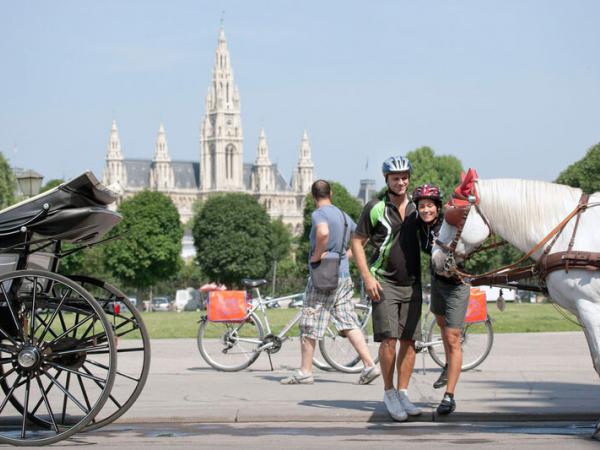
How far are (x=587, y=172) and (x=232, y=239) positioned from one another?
168ft

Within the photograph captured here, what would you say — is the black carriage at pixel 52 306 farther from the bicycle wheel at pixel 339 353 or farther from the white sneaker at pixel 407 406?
the bicycle wheel at pixel 339 353

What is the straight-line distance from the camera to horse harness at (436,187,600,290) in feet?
28.6

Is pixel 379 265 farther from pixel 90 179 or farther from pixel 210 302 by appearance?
pixel 210 302

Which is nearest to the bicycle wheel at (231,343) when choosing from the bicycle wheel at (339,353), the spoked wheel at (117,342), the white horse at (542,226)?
the bicycle wheel at (339,353)

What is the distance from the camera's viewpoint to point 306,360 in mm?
13180

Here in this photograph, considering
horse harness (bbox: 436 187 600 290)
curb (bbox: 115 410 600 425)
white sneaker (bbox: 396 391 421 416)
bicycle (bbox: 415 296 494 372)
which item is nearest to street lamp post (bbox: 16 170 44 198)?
bicycle (bbox: 415 296 494 372)

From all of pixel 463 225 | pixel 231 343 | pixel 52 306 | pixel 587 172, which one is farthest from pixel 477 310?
pixel 587 172

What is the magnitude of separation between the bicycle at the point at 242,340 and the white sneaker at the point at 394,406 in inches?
177

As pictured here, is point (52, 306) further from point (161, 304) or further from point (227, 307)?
point (161, 304)

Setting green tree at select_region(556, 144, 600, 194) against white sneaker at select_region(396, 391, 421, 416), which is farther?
green tree at select_region(556, 144, 600, 194)

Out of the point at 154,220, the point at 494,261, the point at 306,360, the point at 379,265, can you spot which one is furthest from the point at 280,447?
the point at 154,220

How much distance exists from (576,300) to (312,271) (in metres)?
4.88

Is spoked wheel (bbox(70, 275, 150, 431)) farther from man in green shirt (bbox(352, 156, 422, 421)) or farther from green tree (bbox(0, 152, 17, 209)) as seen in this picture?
green tree (bbox(0, 152, 17, 209))

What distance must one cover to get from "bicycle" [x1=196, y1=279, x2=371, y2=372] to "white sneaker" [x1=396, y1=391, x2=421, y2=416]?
4.40 m
